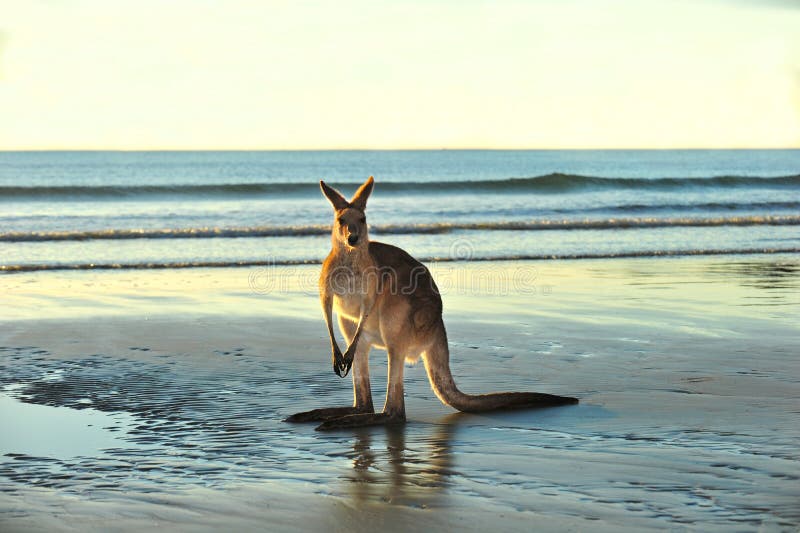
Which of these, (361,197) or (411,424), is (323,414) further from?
(361,197)

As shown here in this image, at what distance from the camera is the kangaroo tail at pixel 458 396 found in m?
5.58

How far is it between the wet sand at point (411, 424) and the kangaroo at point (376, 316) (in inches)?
4.9

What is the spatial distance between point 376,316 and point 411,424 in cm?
63

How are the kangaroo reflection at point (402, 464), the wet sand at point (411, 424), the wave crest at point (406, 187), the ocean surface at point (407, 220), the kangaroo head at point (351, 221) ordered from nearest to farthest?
the wet sand at point (411, 424) < the kangaroo reflection at point (402, 464) < the kangaroo head at point (351, 221) < the ocean surface at point (407, 220) < the wave crest at point (406, 187)

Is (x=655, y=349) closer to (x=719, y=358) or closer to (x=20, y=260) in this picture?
(x=719, y=358)

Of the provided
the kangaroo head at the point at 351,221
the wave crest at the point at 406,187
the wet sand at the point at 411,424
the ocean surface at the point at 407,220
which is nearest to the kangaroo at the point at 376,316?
the kangaroo head at the point at 351,221

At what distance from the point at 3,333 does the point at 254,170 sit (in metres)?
53.1

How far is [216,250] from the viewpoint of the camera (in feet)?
53.7

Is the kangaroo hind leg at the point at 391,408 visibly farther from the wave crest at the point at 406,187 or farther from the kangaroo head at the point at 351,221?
the wave crest at the point at 406,187

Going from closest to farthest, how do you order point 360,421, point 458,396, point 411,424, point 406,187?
point 360,421, point 411,424, point 458,396, point 406,187

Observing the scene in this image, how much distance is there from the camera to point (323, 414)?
551 centimetres

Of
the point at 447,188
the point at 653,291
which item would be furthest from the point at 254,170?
the point at 653,291

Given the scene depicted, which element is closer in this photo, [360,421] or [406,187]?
[360,421]

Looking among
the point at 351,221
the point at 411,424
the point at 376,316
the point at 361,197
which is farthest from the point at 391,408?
the point at 361,197
